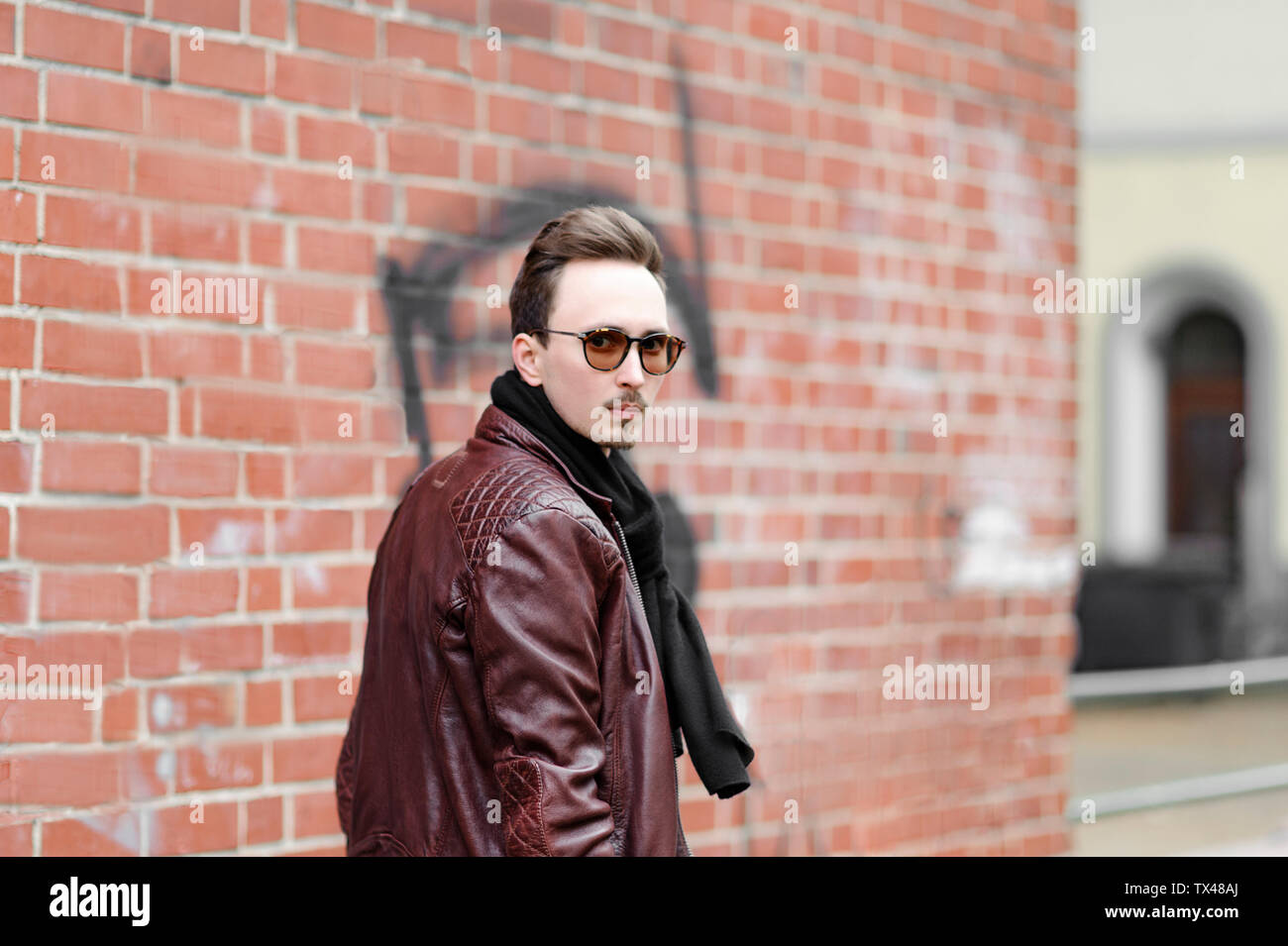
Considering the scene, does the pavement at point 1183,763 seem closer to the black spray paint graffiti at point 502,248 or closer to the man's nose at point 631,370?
the black spray paint graffiti at point 502,248

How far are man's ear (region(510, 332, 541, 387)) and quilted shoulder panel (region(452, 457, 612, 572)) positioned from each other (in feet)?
0.49

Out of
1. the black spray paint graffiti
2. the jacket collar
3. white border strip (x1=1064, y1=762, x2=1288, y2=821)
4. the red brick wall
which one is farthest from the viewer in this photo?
white border strip (x1=1064, y1=762, x2=1288, y2=821)

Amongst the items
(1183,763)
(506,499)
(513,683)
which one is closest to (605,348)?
(506,499)

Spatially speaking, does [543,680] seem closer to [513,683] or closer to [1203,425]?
[513,683]

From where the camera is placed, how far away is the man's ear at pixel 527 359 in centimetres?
195

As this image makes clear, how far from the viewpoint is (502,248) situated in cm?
307

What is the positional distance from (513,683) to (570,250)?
614mm

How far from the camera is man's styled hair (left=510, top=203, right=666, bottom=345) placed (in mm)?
1909

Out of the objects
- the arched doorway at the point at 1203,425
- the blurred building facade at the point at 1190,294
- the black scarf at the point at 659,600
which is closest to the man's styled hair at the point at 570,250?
the black scarf at the point at 659,600

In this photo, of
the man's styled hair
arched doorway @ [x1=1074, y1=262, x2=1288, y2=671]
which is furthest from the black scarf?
arched doorway @ [x1=1074, y1=262, x2=1288, y2=671]

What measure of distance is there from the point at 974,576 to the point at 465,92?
84.4 inches

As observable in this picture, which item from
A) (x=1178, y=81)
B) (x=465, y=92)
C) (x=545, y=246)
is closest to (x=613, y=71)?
(x=465, y=92)

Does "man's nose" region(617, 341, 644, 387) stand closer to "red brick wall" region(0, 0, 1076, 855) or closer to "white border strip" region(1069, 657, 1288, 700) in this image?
"red brick wall" region(0, 0, 1076, 855)
